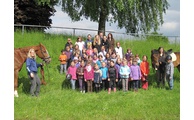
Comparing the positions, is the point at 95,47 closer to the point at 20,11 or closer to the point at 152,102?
the point at 152,102

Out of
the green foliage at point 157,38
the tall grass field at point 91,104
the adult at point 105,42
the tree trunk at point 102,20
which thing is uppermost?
the tree trunk at point 102,20

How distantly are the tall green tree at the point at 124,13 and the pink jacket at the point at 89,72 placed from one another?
29.5 ft

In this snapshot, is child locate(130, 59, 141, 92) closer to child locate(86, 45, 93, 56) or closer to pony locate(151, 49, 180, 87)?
pony locate(151, 49, 180, 87)

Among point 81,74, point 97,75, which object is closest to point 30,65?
point 81,74

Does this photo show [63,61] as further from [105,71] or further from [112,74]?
[112,74]

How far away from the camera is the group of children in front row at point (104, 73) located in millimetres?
10625

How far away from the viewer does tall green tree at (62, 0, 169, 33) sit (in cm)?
1952

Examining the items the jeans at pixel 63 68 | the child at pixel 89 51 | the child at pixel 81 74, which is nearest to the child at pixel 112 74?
the child at pixel 81 74

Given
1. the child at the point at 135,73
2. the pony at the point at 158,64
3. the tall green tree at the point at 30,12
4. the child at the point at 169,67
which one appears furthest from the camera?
the tall green tree at the point at 30,12

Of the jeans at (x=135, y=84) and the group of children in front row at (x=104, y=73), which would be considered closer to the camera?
the group of children in front row at (x=104, y=73)

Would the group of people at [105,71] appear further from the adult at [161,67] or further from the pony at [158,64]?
the adult at [161,67]

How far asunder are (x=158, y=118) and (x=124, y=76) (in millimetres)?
2532

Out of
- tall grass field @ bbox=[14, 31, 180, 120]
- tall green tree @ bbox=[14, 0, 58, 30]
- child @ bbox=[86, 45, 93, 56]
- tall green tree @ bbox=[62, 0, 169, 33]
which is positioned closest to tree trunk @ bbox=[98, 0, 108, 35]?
tall green tree @ bbox=[62, 0, 169, 33]
